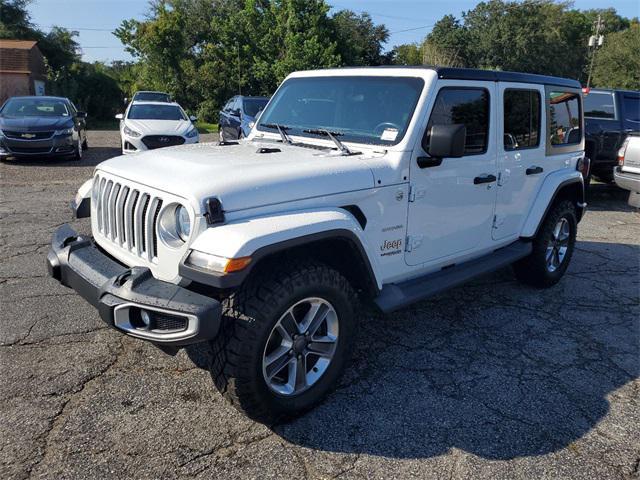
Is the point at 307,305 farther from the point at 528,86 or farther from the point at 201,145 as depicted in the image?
the point at 528,86

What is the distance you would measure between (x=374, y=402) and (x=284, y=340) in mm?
729

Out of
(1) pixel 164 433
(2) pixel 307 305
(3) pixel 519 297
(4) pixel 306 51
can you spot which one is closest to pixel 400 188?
(2) pixel 307 305

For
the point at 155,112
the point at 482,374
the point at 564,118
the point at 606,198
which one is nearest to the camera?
the point at 482,374

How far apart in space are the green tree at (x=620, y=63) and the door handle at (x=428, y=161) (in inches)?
1752

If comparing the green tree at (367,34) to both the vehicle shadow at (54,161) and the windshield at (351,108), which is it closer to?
the vehicle shadow at (54,161)

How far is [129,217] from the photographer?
301 cm

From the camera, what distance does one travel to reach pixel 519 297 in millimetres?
5000

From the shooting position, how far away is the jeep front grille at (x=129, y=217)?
2824mm

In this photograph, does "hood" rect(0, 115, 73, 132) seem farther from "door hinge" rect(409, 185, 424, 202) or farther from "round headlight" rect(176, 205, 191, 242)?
"door hinge" rect(409, 185, 424, 202)

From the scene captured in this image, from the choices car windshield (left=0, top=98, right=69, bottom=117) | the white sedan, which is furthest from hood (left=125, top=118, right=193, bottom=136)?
car windshield (left=0, top=98, right=69, bottom=117)

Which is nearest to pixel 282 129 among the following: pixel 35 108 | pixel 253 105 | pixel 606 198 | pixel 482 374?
pixel 482 374

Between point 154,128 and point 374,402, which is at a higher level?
point 154,128

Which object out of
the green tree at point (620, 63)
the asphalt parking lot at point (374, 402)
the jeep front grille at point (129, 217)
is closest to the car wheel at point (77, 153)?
the asphalt parking lot at point (374, 402)

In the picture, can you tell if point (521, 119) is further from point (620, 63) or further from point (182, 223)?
point (620, 63)
